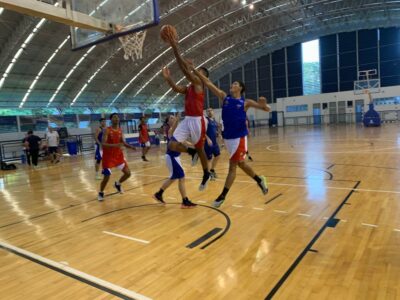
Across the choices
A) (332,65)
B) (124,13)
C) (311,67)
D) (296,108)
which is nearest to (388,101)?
(332,65)

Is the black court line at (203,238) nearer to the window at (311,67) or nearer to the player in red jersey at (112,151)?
the player in red jersey at (112,151)

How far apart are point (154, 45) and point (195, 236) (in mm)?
25006

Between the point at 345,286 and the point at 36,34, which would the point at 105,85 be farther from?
the point at 345,286

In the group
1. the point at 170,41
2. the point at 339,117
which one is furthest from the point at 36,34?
the point at 339,117

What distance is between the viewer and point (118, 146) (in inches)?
249

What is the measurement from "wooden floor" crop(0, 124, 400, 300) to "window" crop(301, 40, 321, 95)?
104ft

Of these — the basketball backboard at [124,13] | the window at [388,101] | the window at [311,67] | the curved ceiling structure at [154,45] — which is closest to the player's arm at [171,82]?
the basketball backboard at [124,13]

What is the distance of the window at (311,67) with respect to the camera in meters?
36.1

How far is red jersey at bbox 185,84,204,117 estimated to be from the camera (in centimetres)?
478

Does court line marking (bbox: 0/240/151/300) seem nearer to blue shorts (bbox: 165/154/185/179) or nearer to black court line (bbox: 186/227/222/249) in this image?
black court line (bbox: 186/227/222/249)

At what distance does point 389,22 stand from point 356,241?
35005 mm

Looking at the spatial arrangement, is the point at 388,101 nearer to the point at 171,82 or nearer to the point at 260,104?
the point at 260,104

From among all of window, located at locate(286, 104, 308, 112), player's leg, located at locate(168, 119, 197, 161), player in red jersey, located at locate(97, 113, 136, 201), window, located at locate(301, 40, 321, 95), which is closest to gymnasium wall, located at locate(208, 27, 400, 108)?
window, located at locate(301, 40, 321, 95)

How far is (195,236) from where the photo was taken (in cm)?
416
